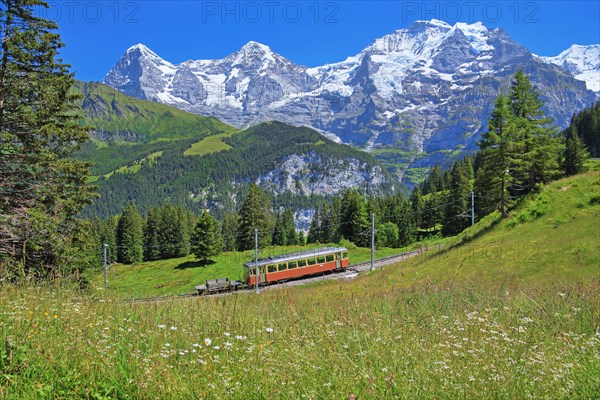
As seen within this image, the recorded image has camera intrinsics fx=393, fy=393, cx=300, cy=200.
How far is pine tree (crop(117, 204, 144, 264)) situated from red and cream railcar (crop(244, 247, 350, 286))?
2301 inches

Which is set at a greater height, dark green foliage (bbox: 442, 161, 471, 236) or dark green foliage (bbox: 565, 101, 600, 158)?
dark green foliage (bbox: 565, 101, 600, 158)

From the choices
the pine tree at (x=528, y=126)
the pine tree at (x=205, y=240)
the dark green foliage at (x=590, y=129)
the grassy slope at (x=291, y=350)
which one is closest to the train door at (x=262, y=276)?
the pine tree at (x=205, y=240)

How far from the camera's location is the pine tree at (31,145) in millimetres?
16078

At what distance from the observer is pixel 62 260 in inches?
715

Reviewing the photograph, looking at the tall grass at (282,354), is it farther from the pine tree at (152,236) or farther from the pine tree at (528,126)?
the pine tree at (152,236)

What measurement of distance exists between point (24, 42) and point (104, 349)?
19199 mm

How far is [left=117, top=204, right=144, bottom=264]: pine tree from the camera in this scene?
306ft

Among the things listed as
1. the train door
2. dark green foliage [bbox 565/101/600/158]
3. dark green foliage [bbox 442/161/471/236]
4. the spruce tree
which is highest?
dark green foliage [bbox 565/101/600/158]

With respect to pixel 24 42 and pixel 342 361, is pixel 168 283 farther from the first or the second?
pixel 342 361

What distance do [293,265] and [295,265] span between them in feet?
0.92

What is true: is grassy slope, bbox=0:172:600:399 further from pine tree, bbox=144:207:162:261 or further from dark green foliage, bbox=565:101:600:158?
dark green foliage, bbox=565:101:600:158

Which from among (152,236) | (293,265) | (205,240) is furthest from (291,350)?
(152,236)

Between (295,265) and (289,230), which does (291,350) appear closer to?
(295,265)

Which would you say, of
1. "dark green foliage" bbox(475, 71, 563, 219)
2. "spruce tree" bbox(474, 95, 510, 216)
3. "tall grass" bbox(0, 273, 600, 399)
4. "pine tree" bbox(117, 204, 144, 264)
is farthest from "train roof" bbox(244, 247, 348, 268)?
"pine tree" bbox(117, 204, 144, 264)
